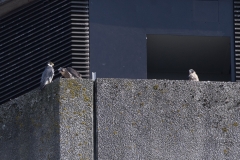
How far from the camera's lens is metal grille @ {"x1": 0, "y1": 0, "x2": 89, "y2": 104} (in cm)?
1642

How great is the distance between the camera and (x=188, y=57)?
18453 millimetres

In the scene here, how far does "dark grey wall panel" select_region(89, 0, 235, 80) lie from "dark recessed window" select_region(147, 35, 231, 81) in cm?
36

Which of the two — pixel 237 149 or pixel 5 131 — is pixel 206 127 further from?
pixel 5 131

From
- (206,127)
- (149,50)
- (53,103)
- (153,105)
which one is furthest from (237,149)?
(149,50)

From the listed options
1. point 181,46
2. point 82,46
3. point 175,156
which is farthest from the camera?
point 181,46

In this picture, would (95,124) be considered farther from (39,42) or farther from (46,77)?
(39,42)

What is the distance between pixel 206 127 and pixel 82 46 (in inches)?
212

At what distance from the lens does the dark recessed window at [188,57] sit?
57.5ft

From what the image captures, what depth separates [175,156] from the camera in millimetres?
11180

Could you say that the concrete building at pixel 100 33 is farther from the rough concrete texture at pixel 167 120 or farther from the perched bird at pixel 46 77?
the rough concrete texture at pixel 167 120

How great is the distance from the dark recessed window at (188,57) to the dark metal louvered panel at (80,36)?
53.7 inches

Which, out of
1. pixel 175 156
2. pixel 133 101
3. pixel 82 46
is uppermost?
pixel 82 46

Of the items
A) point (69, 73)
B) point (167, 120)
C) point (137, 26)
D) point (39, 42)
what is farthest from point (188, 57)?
point (167, 120)

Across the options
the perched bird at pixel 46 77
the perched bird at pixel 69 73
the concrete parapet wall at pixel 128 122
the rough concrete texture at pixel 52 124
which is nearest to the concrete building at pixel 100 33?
the perched bird at pixel 69 73
